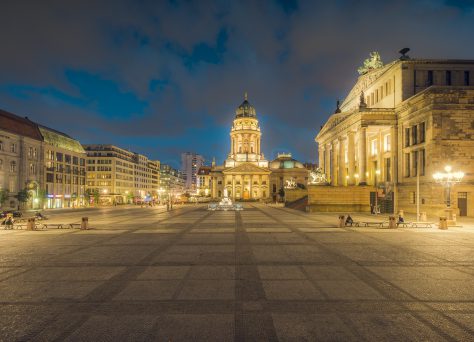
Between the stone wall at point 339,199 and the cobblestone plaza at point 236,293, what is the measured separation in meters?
37.8

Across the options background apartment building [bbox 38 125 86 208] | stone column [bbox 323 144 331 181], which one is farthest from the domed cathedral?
stone column [bbox 323 144 331 181]

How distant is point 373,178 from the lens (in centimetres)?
6731

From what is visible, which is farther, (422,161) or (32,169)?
(32,169)

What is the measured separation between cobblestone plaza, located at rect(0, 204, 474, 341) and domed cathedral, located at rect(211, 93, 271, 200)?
145631 mm

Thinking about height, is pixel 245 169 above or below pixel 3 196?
above

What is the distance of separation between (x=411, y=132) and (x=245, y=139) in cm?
12445

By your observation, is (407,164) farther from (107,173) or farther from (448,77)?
(107,173)

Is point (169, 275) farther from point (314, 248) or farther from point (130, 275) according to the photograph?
point (314, 248)

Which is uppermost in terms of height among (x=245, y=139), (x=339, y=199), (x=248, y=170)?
(x=245, y=139)

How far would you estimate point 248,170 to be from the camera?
541 ft

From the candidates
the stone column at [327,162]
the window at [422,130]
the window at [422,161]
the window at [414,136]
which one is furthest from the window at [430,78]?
the stone column at [327,162]

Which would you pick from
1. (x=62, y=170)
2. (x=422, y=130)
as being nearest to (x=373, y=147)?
(x=422, y=130)

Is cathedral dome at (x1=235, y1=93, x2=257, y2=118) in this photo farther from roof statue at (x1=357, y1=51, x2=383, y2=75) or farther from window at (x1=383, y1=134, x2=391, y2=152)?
window at (x1=383, y1=134, x2=391, y2=152)

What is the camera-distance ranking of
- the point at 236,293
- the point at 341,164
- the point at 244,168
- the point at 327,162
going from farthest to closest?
the point at 244,168 < the point at 327,162 < the point at 341,164 < the point at 236,293
